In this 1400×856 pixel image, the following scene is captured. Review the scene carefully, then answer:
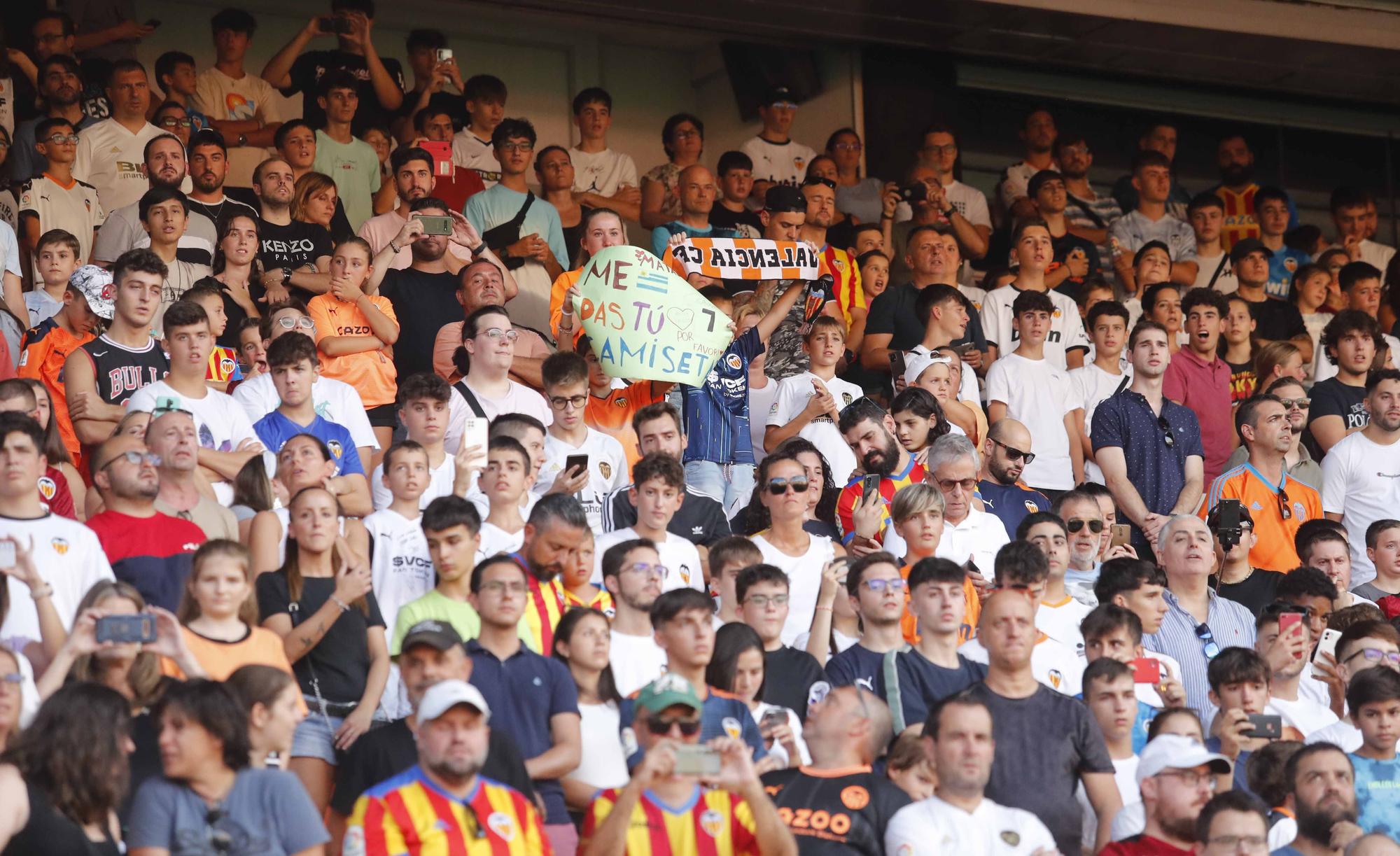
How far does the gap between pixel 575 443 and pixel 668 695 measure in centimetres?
305

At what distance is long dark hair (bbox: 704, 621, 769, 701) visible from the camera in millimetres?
6590

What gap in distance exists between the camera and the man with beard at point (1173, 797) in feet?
20.4

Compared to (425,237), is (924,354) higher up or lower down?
lower down

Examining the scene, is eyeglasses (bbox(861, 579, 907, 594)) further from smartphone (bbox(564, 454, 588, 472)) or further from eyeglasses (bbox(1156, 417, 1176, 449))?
eyeglasses (bbox(1156, 417, 1176, 449))

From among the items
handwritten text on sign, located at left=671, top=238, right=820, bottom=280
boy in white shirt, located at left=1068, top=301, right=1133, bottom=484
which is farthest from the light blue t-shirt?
boy in white shirt, located at left=1068, top=301, right=1133, bottom=484

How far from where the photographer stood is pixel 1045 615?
805 cm

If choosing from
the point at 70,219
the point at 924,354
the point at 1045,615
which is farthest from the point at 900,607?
the point at 70,219

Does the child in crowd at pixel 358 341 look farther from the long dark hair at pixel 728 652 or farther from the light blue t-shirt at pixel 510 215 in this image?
the long dark hair at pixel 728 652

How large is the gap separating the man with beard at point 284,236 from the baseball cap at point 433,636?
13.9ft

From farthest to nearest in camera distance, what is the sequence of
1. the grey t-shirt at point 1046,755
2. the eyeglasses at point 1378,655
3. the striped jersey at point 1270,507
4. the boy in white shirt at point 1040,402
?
1. the boy in white shirt at point 1040,402
2. the striped jersey at point 1270,507
3. the eyeglasses at point 1378,655
4. the grey t-shirt at point 1046,755

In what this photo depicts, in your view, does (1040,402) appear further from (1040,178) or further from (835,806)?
(835,806)

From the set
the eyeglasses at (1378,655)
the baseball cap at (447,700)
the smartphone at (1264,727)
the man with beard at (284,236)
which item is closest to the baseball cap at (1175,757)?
the smartphone at (1264,727)

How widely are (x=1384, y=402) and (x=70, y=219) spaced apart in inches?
281

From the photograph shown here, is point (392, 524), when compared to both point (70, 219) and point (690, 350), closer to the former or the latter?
point (690, 350)
